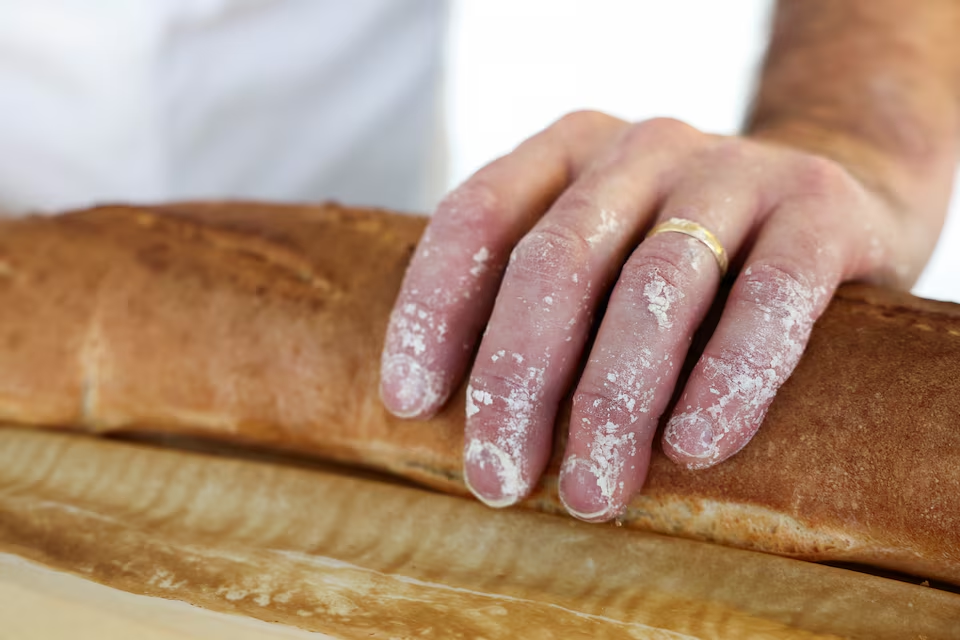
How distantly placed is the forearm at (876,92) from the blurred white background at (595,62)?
4.33 feet

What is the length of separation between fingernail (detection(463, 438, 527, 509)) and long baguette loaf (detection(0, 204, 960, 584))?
0.07 meters

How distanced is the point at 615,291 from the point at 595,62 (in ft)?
7.26

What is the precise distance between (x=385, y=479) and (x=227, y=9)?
3.25 ft

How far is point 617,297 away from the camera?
25.5 inches

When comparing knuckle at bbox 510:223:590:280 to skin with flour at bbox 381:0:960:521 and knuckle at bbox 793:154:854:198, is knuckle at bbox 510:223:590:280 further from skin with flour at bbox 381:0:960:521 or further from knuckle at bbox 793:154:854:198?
knuckle at bbox 793:154:854:198

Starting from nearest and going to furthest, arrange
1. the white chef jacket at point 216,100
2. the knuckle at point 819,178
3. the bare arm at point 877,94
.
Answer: the knuckle at point 819,178
the bare arm at point 877,94
the white chef jacket at point 216,100

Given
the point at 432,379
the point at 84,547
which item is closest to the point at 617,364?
the point at 432,379

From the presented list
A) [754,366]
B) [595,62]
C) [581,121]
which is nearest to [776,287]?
[754,366]

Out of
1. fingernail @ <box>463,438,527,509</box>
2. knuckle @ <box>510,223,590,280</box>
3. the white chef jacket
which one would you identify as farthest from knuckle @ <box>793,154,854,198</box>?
the white chef jacket

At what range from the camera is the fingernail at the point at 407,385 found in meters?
0.74

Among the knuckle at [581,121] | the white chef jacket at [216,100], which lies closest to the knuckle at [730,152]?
the knuckle at [581,121]

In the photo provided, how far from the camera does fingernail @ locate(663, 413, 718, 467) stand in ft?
2.13

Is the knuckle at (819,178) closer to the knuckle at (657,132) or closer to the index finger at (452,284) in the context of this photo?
the knuckle at (657,132)

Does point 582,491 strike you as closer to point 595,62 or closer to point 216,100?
point 216,100
